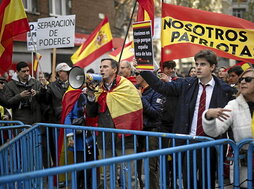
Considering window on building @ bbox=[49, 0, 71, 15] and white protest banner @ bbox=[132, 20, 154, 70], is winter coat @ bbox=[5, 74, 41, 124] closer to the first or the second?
white protest banner @ bbox=[132, 20, 154, 70]

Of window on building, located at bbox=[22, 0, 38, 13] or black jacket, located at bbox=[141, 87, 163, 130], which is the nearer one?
black jacket, located at bbox=[141, 87, 163, 130]

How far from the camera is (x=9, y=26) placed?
19.6ft

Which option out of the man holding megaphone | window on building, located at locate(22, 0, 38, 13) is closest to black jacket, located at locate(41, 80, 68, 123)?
the man holding megaphone

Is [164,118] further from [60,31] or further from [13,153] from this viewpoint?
[60,31]

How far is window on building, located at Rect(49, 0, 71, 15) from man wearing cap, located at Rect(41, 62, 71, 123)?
12532 millimetres

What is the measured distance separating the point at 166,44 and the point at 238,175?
8.07 feet

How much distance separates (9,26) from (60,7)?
13681mm

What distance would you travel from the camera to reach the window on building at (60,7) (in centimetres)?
1870

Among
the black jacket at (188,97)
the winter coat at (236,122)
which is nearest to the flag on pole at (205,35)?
the black jacket at (188,97)

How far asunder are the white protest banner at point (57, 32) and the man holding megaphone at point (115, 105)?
10.1ft

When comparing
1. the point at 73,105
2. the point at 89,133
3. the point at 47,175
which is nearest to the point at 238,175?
the point at 47,175

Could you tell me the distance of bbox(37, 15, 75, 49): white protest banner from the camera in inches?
325

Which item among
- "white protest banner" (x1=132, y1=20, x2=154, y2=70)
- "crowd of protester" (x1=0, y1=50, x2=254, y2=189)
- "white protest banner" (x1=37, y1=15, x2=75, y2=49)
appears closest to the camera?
"crowd of protester" (x1=0, y1=50, x2=254, y2=189)

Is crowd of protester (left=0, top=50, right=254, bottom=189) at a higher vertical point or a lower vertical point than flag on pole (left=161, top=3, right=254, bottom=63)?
lower
